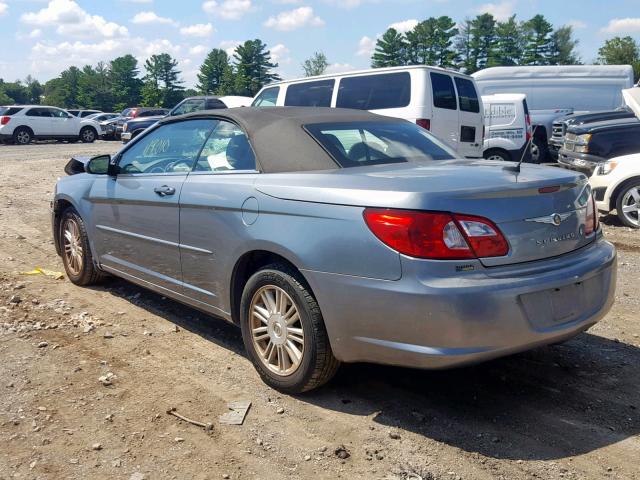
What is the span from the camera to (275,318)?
3.60 metres

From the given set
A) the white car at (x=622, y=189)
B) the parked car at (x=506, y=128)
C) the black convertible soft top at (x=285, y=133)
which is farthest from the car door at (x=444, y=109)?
the black convertible soft top at (x=285, y=133)

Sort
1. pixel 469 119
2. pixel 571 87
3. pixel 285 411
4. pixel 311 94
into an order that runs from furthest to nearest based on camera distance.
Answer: pixel 571 87, pixel 311 94, pixel 469 119, pixel 285 411

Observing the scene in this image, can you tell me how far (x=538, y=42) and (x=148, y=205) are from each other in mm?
83728

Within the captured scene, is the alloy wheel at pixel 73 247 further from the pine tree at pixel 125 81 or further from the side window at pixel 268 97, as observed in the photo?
the pine tree at pixel 125 81

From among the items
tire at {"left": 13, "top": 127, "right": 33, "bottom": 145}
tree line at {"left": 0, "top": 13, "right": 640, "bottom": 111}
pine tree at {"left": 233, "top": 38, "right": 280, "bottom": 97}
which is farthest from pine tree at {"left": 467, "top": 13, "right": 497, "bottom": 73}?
tire at {"left": 13, "top": 127, "right": 33, "bottom": 145}

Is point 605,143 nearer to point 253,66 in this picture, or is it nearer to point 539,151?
point 539,151

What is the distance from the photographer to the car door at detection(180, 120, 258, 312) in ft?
12.3

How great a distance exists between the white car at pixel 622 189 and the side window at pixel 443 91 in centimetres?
266

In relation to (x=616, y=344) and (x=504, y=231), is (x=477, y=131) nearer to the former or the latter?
(x=616, y=344)

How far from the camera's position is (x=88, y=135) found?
30062 mm

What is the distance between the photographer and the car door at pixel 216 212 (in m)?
3.74

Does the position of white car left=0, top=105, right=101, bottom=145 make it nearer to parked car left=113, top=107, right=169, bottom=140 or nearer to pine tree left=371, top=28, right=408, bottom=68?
parked car left=113, top=107, right=169, bottom=140

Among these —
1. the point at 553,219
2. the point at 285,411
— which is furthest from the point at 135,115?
the point at 553,219

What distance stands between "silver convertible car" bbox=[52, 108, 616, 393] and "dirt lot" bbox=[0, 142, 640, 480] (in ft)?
1.10
